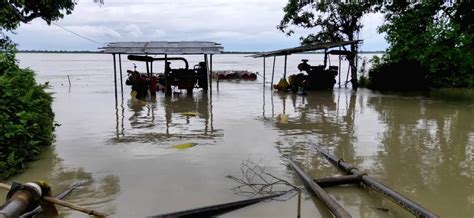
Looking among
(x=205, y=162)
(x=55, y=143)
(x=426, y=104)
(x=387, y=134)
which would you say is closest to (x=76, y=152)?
(x=55, y=143)

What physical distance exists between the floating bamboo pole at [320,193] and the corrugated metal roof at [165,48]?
11.5 metres

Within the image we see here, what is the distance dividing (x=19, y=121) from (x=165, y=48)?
11953mm

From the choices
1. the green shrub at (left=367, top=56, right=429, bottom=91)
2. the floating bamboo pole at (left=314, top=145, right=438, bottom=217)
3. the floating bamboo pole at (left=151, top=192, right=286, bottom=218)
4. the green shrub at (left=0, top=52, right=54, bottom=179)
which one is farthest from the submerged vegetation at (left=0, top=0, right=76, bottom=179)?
the green shrub at (left=367, top=56, right=429, bottom=91)

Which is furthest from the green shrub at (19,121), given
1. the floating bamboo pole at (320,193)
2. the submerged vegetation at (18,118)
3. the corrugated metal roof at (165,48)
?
the corrugated metal roof at (165,48)

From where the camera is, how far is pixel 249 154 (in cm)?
834

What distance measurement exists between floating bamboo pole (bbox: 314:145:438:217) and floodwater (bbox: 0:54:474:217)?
0.19 metres

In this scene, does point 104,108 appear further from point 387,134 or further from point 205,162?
point 387,134

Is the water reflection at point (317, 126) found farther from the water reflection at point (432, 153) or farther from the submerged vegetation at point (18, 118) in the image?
the submerged vegetation at point (18, 118)

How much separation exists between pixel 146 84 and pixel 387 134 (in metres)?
12.1

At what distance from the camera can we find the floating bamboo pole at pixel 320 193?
473 cm

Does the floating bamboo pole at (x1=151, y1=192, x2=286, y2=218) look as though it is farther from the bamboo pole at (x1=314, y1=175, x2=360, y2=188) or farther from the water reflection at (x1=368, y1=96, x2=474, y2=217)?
the water reflection at (x1=368, y1=96, x2=474, y2=217)

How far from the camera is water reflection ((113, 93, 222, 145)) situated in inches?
400

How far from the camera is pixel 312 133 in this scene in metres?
10.5

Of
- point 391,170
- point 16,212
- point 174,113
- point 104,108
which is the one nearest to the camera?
point 16,212
